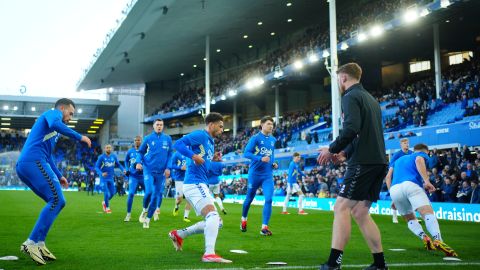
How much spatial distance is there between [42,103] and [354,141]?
68.8 m

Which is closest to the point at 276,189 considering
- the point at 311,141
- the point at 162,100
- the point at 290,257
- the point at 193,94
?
the point at 311,141

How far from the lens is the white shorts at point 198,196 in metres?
6.75

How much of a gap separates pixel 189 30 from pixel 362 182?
127ft

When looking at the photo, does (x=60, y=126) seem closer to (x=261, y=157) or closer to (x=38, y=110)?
(x=261, y=157)

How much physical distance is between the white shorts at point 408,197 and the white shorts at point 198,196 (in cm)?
362

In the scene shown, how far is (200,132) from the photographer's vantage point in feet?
23.3

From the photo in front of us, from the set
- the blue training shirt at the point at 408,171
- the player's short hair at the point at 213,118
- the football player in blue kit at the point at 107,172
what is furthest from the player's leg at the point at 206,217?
the football player in blue kit at the point at 107,172

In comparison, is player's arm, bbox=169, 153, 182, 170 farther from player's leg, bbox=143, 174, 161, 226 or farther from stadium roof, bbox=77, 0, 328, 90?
stadium roof, bbox=77, 0, 328, 90

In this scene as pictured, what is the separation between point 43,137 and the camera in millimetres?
6852

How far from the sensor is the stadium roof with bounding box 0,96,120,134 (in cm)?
6619

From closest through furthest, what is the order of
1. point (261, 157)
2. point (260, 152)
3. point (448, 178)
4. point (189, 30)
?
point (261, 157), point (260, 152), point (448, 178), point (189, 30)

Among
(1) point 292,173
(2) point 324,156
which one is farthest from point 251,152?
(1) point 292,173

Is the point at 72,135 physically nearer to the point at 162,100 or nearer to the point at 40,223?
the point at 40,223

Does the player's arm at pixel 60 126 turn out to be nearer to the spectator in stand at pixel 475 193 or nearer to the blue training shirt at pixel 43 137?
the blue training shirt at pixel 43 137
